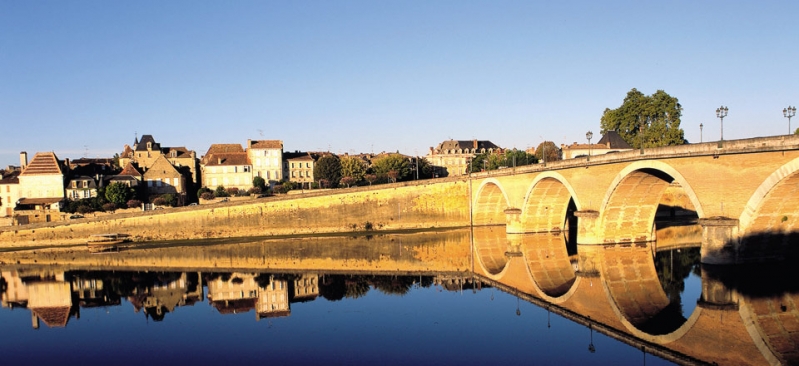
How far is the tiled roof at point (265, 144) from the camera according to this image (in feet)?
236

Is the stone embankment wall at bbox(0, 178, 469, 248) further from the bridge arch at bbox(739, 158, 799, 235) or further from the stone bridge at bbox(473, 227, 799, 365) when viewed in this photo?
the bridge arch at bbox(739, 158, 799, 235)

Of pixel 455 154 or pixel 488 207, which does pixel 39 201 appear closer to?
pixel 488 207

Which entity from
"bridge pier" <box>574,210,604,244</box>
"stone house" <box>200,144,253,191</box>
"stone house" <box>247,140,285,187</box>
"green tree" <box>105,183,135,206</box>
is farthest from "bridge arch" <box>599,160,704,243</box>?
"green tree" <box>105,183,135,206</box>

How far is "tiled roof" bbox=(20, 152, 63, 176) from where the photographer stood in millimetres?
61000

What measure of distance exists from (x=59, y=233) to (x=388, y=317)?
3842 cm

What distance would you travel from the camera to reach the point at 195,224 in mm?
50656

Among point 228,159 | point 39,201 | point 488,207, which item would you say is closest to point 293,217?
point 488,207

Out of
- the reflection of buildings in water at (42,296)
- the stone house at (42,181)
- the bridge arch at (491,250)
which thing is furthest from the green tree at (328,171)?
the reflection of buildings in water at (42,296)

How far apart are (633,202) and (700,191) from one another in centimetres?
804

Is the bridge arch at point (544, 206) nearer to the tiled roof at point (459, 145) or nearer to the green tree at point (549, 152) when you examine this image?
the green tree at point (549, 152)

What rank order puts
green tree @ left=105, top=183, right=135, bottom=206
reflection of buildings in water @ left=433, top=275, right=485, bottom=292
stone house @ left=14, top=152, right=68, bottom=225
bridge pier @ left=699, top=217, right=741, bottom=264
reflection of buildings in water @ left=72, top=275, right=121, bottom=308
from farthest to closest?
1. stone house @ left=14, top=152, right=68, bottom=225
2. green tree @ left=105, top=183, right=135, bottom=206
3. reflection of buildings in water @ left=433, top=275, right=485, bottom=292
4. reflection of buildings in water @ left=72, top=275, right=121, bottom=308
5. bridge pier @ left=699, top=217, right=741, bottom=264

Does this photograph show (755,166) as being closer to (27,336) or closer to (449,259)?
(449,259)

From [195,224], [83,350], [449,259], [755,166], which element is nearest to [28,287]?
[83,350]

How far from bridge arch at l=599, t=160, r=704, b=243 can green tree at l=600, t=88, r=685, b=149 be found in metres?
33.1
